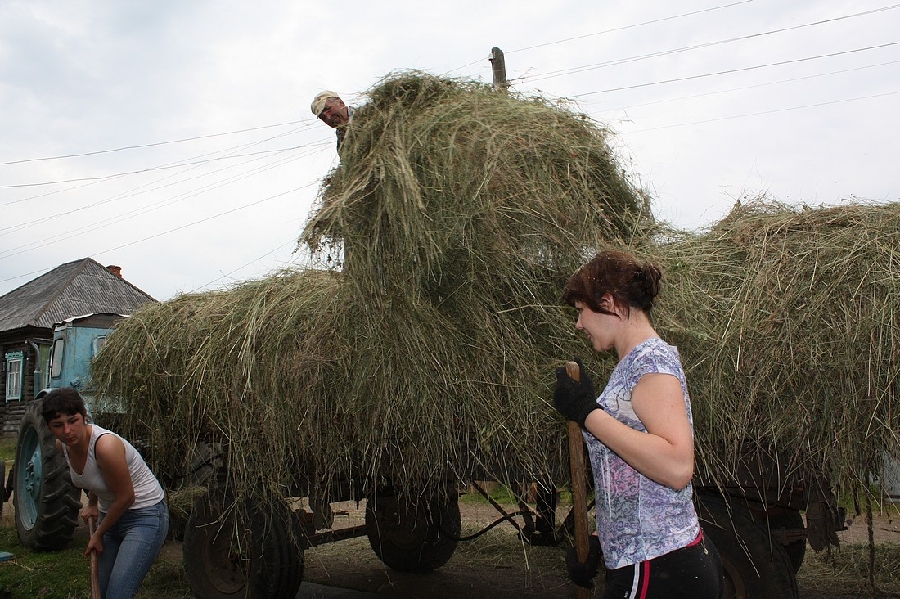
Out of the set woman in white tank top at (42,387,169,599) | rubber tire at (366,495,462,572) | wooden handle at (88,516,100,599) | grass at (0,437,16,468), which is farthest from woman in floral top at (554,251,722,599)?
grass at (0,437,16,468)

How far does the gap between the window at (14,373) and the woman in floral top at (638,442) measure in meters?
24.2

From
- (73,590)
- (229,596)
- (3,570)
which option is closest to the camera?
(229,596)

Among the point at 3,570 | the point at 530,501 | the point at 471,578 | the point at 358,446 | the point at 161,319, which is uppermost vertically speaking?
the point at 161,319

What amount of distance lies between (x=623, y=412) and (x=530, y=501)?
1.84 m

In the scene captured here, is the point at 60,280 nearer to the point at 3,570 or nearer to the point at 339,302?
the point at 3,570

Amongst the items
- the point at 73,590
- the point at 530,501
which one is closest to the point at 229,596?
the point at 73,590

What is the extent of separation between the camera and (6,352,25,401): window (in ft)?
75.5

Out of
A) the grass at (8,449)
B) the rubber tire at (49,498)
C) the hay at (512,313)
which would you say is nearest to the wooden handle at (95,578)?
the hay at (512,313)

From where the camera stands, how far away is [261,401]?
12.7 ft

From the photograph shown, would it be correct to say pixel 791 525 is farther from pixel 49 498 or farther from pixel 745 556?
pixel 49 498

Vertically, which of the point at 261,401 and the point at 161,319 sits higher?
the point at 161,319

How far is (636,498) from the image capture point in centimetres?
200

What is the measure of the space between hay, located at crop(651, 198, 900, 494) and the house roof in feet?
72.6

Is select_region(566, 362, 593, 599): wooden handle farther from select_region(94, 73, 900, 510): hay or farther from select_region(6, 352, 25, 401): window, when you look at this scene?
select_region(6, 352, 25, 401): window
